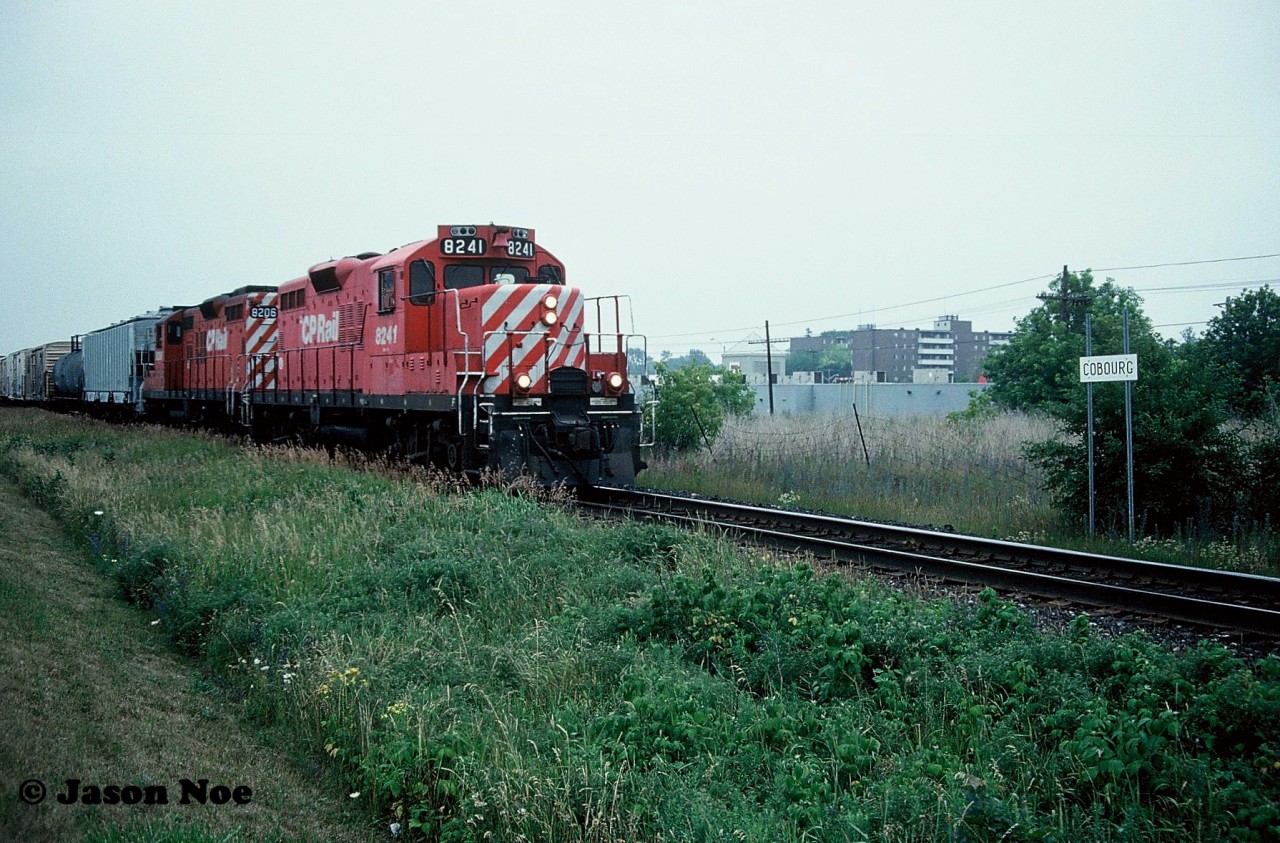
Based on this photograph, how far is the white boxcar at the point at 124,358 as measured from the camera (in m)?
29.8

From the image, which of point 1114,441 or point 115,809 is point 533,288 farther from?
point 115,809

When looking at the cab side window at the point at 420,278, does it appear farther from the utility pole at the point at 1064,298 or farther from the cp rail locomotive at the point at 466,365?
the utility pole at the point at 1064,298

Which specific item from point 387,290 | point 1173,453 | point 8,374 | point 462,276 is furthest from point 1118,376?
point 8,374

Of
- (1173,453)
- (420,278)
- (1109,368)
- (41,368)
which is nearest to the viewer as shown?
(1109,368)

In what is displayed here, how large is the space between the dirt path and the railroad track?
4741 mm

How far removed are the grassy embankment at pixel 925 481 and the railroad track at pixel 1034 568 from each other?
1158 millimetres

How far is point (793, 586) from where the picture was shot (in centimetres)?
646

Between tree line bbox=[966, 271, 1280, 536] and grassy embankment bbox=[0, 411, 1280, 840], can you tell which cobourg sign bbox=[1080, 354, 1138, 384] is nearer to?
tree line bbox=[966, 271, 1280, 536]

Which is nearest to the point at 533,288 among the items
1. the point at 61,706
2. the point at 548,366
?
the point at 548,366

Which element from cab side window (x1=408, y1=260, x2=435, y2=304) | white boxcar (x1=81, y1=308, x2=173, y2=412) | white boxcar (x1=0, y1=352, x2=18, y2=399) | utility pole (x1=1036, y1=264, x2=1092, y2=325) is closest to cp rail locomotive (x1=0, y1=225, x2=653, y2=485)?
cab side window (x1=408, y1=260, x2=435, y2=304)

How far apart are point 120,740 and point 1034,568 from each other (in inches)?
281

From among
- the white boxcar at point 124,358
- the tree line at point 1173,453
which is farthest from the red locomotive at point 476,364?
the white boxcar at point 124,358

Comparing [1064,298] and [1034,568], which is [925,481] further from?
[1064,298]

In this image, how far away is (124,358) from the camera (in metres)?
30.4
